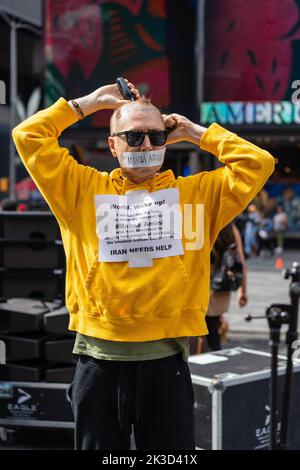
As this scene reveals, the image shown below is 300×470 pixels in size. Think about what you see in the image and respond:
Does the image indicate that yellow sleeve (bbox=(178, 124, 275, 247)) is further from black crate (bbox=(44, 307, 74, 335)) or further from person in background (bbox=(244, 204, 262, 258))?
person in background (bbox=(244, 204, 262, 258))

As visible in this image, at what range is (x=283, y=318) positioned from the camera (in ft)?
13.3

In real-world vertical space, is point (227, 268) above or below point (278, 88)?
A: below

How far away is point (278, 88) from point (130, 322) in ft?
39.0

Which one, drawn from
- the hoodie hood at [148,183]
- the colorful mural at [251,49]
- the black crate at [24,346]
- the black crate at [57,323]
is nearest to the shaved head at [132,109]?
the hoodie hood at [148,183]

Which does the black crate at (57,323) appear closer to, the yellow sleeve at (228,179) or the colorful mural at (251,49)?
the yellow sleeve at (228,179)

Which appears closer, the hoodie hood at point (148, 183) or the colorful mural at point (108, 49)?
the hoodie hood at point (148, 183)

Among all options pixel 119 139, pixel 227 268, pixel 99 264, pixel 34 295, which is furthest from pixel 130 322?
pixel 227 268

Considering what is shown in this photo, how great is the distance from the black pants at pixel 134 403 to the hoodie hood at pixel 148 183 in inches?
22.6

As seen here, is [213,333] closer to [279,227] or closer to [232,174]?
[232,174]

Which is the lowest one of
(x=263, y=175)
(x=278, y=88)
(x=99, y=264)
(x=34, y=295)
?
(x=34, y=295)

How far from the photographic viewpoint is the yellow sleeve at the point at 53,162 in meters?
2.42

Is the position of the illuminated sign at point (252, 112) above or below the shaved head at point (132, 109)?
above

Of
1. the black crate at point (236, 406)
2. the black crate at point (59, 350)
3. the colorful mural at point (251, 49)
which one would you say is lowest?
the black crate at point (236, 406)

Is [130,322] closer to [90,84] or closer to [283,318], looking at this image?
[283,318]
